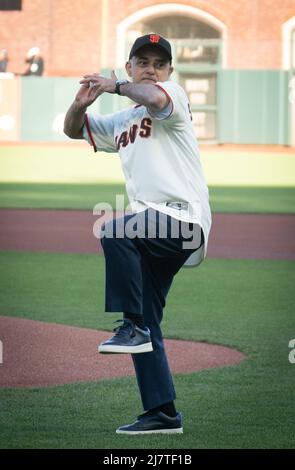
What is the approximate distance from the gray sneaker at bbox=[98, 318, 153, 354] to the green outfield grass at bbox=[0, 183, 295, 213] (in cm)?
1223

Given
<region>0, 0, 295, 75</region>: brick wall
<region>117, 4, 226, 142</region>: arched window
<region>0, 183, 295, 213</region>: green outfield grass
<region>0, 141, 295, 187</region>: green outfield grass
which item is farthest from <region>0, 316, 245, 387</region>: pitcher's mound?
<region>0, 0, 295, 75</region>: brick wall

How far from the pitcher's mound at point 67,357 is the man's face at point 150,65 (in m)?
1.99

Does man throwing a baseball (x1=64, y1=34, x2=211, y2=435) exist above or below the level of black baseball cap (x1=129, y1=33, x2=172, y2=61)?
below

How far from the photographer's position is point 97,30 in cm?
3931

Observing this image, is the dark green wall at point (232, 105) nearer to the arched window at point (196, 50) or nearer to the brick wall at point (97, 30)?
the arched window at point (196, 50)

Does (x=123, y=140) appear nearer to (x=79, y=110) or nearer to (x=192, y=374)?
(x=79, y=110)

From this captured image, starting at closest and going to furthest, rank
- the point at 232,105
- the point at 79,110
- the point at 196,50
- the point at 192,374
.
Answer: the point at 79,110, the point at 192,374, the point at 232,105, the point at 196,50

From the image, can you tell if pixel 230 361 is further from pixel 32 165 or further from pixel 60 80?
pixel 60 80

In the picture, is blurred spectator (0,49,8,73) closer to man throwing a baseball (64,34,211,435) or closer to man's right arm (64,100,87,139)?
man's right arm (64,100,87,139)

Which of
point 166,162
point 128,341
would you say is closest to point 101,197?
point 166,162

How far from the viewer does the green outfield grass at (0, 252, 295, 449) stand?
492 cm

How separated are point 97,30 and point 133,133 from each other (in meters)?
35.2

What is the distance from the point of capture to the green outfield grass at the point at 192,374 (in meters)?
4.92
